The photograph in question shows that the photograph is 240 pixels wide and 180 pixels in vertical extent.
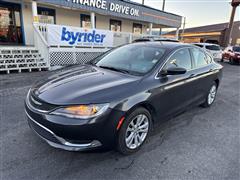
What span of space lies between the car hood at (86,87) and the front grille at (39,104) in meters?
0.04

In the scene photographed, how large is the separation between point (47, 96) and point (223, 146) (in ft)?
9.24

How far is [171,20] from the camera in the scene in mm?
17453

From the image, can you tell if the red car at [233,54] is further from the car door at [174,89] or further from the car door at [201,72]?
the car door at [174,89]

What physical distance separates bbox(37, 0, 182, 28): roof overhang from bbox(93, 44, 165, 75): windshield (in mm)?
7471

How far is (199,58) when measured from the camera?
3924mm

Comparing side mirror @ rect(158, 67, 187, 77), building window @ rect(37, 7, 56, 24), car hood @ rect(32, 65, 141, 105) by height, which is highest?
building window @ rect(37, 7, 56, 24)

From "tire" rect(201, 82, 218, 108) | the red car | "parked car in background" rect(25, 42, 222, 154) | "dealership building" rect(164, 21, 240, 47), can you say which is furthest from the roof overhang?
"dealership building" rect(164, 21, 240, 47)

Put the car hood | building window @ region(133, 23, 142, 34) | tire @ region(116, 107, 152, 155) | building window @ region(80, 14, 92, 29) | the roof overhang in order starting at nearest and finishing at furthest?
the car hood, tire @ region(116, 107, 152, 155), the roof overhang, building window @ region(80, 14, 92, 29), building window @ region(133, 23, 142, 34)

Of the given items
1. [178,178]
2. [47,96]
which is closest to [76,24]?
[47,96]

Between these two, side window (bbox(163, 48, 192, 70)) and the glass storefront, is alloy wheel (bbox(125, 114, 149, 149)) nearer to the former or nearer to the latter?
side window (bbox(163, 48, 192, 70))

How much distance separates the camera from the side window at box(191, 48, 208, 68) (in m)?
3.74

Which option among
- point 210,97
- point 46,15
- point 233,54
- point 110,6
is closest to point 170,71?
point 210,97

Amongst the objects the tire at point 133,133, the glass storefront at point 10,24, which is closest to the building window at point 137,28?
the glass storefront at point 10,24

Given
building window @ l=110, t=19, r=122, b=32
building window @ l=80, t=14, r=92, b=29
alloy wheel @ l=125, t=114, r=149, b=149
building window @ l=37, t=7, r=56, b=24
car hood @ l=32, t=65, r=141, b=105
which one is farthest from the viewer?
building window @ l=110, t=19, r=122, b=32
